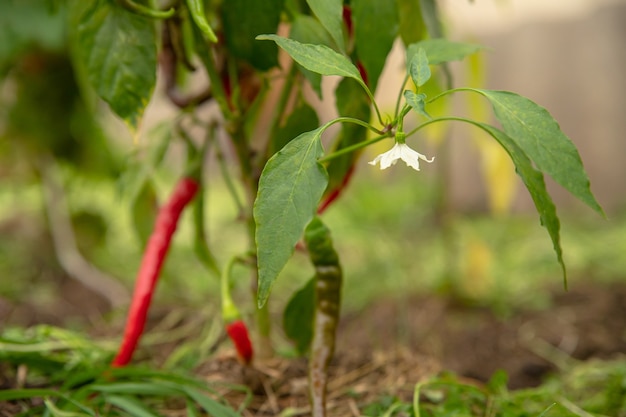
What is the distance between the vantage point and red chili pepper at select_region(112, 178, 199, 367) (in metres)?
0.90

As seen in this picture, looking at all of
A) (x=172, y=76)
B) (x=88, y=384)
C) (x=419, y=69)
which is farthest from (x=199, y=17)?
(x=88, y=384)

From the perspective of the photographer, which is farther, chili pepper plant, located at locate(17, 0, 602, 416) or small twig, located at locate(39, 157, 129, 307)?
small twig, located at locate(39, 157, 129, 307)

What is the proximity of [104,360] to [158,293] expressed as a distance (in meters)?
0.70

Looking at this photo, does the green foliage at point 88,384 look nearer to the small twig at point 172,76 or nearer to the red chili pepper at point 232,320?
the red chili pepper at point 232,320

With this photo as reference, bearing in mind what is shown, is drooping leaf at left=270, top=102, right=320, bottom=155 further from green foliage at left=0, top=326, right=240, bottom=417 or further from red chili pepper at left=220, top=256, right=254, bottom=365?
green foliage at left=0, top=326, right=240, bottom=417

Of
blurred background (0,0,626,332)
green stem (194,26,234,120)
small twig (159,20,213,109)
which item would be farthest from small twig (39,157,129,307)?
green stem (194,26,234,120)

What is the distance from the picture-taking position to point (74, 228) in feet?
6.13

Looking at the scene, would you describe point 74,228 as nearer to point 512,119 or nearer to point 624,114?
point 512,119

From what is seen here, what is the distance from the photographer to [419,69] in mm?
602

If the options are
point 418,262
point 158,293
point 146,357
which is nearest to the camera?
point 146,357

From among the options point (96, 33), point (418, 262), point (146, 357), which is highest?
point (96, 33)

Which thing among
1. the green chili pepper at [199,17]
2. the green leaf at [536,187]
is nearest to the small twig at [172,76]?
the green chili pepper at [199,17]

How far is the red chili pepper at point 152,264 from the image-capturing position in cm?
90

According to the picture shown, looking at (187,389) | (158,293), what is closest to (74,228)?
(158,293)
